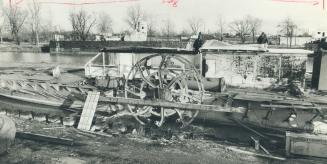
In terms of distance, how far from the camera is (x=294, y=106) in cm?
1365

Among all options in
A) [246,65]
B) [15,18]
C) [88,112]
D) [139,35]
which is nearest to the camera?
[88,112]

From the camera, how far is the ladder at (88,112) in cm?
Result: 1614

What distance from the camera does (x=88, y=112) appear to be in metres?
16.7

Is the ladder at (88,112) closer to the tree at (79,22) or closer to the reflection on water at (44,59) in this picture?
the reflection on water at (44,59)

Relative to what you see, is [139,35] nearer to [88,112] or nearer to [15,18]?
[15,18]

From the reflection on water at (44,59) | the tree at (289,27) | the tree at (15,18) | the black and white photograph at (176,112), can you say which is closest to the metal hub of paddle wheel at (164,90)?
the black and white photograph at (176,112)

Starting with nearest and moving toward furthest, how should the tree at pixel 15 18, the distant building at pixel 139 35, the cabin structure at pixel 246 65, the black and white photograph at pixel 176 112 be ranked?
the black and white photograph at pixel 176 112
the cabin structure at pixel 246 65
the distant building at pixel 139 35
the tree at pixel 15 18

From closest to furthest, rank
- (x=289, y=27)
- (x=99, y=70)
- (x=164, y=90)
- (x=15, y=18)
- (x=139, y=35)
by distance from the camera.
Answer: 1. (x=164, y=90)
2. (x=99, y=70)
3. (x=139, y=35)
4. (x=289, y=27)
5. (x=15, y=18)

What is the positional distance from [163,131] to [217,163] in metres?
4.56

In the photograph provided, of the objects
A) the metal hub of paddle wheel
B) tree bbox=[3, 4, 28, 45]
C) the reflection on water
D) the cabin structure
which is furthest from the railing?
tree bbox=[3, 4, 28, 45]

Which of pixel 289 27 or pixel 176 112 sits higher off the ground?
pixel 289 27

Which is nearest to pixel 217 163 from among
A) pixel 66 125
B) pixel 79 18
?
pixel 66 125

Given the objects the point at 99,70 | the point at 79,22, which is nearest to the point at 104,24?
the point at 79,22

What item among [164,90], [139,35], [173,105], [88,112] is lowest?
[88,112]
